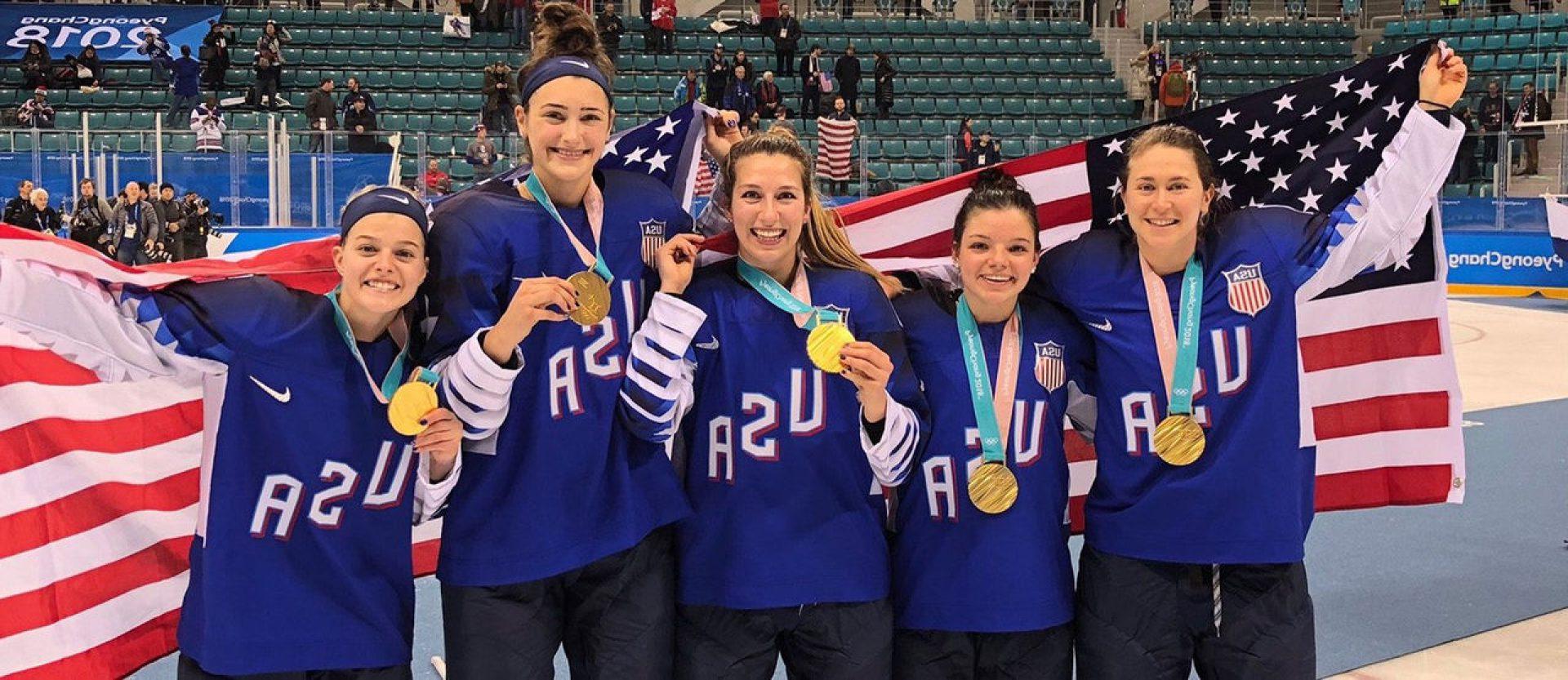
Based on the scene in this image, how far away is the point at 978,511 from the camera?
3.03 meters

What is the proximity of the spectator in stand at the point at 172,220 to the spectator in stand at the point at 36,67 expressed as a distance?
7.10 metres

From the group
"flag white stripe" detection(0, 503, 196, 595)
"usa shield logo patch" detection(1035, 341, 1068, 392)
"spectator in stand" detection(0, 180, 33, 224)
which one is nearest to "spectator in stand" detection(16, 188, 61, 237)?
"spectator in stand" detection(0, 180, 33, 224)

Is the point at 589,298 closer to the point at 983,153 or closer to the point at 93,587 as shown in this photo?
the point at 93,587

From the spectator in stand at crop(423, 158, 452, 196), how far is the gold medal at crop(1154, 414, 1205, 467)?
13848mm

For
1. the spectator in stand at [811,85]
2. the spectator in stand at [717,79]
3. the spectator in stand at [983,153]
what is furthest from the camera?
the spectator in stand at [811,85]

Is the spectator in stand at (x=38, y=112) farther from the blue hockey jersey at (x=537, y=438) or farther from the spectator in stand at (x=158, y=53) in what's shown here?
the blue hockey jersey at (x=537, y=438)

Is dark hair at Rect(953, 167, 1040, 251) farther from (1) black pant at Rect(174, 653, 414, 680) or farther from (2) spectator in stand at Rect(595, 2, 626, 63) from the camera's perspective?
(2) spectator in stand at Rect(595, 2, 626, 63)

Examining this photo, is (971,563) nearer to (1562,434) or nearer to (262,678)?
(262,678)

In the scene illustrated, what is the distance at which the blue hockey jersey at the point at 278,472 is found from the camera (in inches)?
109

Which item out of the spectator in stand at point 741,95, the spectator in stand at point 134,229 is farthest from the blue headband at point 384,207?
the spectator in stand at point 741,95

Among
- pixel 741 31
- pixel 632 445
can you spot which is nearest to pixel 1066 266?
pixel 632 445

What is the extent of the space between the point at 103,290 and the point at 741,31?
866 inches

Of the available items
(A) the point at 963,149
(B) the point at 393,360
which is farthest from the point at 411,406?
(A) the point at 963,149

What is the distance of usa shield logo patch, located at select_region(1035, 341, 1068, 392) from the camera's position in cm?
307
